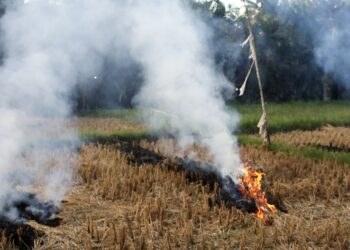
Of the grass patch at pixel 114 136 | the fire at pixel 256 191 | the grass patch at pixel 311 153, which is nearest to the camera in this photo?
the fire at pixel 256 191

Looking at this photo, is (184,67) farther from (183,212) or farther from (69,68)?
(183,212)

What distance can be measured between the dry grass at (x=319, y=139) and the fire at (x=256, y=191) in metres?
5.26

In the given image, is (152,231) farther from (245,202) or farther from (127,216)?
(245,202)

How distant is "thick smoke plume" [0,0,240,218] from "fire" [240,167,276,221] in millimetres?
527

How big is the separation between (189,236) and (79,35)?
464 centimetres

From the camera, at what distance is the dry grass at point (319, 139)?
1218cm

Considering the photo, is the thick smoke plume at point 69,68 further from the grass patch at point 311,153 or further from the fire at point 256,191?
the grass patch at point 311,153

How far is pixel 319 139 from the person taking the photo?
43.0 feet

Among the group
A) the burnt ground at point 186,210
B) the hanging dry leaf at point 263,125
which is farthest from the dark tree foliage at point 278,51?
the burnt ground at point 186,210

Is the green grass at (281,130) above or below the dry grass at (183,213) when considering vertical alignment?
above

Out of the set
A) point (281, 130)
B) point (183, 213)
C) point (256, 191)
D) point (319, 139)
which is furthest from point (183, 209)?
point (281, 130)

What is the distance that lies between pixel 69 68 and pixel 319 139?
800 centimetres

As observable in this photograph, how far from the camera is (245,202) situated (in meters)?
6.36

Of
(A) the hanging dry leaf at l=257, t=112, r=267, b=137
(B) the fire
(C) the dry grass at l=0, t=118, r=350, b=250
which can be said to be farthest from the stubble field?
(A) the hanging dry leaf at l=257, t=112, r=267, b=137
